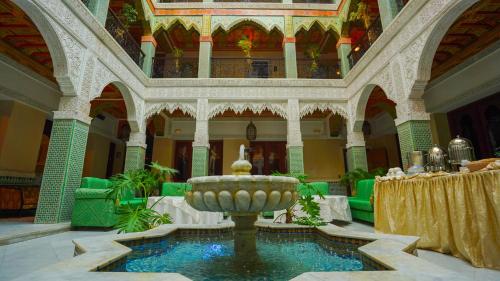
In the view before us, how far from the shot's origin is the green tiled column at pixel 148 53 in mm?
7911

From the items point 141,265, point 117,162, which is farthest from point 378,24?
point 117,162

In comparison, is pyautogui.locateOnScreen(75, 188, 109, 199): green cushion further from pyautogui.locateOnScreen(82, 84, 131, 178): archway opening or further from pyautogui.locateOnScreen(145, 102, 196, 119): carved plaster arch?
pyautogui.locateOnScreen(82, 84, 131, 178): archway opening

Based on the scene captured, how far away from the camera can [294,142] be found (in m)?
7.63

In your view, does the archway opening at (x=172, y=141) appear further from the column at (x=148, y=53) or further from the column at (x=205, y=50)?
the column at (x=205, y=50)

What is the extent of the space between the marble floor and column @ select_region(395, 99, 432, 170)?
2510mm

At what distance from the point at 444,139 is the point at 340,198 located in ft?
15.0

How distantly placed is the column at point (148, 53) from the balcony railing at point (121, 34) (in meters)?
0.19

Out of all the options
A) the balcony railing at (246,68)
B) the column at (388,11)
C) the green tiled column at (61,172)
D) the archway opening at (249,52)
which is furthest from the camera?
the archway opening at (249,52)

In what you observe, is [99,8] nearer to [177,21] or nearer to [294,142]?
[177,21]

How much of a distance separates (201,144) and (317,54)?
5.23 m

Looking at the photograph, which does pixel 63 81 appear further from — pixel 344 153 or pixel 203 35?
pixel 344 153

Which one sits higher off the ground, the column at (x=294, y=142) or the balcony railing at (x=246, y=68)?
the balcony railing at (x=246, y=68)

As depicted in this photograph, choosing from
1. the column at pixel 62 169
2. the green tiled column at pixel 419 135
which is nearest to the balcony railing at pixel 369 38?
the green tiled column at pixel 419 135

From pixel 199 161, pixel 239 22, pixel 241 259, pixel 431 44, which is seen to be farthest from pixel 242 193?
pixel 239 22
